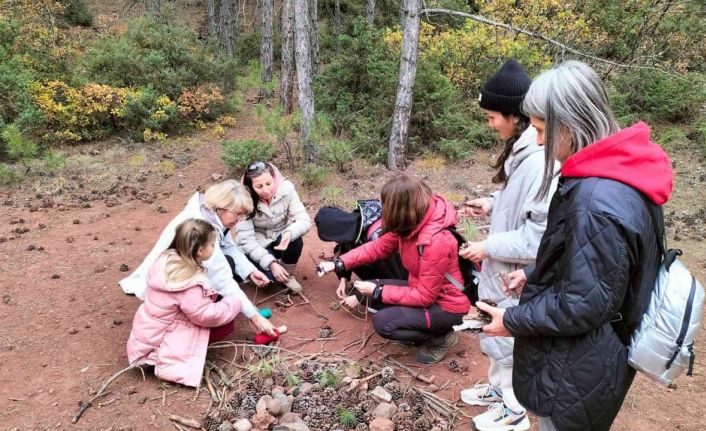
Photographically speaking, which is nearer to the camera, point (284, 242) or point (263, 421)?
point (263, 421)

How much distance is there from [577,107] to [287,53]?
33.7 feet

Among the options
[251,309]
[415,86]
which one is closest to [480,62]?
[415,86]

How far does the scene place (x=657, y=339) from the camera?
1676mm

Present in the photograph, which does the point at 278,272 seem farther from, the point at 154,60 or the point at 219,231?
the point at 154,60

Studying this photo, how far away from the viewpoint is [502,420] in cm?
298

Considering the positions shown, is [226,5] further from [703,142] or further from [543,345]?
[543,345]

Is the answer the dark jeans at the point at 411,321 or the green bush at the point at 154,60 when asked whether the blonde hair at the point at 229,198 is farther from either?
the green bush at the point at 154,60

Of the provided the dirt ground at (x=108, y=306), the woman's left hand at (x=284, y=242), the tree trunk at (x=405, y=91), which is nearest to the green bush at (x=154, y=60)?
the dirt ground at (x=108, y=306)

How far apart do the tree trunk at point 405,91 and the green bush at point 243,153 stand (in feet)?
7.36

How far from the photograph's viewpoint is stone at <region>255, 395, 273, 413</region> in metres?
2.88

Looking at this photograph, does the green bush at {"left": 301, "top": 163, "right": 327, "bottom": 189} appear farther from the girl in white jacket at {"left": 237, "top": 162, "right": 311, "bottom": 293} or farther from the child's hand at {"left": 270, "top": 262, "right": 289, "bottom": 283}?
the child's hand at {"left": 270, "top": 262, "right": 289, "bottom": 283}

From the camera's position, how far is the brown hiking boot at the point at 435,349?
3678 mm

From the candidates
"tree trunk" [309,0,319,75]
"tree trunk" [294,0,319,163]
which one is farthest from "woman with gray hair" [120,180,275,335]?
"tree trunk" [309,0,319,75]

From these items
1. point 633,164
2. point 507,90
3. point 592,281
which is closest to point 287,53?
point 507,90
